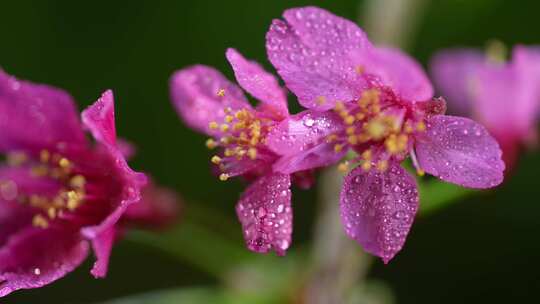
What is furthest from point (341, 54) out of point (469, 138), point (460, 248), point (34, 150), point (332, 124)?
point (460, 248)

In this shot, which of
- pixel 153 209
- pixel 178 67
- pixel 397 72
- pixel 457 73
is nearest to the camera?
pixel 397 72

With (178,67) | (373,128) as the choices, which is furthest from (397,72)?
(178,67)

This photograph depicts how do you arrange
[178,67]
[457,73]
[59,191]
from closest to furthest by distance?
[59,191] < [457,73] < [178,67]

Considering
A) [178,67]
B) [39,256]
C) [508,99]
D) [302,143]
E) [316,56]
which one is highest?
[316,56]

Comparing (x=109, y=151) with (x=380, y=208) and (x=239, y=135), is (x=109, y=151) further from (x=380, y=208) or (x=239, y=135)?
(x=380, y=208)

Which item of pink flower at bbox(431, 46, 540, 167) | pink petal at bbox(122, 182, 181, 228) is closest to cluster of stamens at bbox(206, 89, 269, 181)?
pink petal at bbox(122, 182, 181, 228)

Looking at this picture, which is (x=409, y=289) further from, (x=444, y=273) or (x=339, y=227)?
(x=339, y=227)
